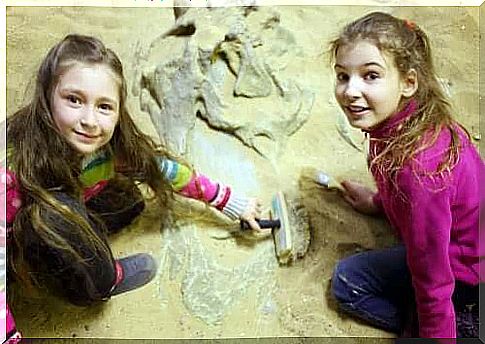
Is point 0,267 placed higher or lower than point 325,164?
lower

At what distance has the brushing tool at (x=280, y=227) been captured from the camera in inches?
40.3

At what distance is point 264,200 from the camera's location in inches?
40.8

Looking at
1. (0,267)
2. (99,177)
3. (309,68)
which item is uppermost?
(309,68)

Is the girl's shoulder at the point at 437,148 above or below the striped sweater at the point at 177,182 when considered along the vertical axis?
above

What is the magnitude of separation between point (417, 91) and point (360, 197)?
5.4 inches

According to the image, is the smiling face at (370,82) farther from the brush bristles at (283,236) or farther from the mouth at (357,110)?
the brush bristles at (283,236)

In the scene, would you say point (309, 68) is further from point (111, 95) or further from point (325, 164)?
point (111, 95)

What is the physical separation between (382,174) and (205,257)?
0.73ft

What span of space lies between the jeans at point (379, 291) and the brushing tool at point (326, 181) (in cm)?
9

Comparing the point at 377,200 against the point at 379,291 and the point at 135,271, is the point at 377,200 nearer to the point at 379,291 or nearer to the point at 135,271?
the point at 379,291

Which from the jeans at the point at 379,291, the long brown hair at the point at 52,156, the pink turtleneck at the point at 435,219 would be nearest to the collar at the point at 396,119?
the pink turtleneck at the point at 435,219

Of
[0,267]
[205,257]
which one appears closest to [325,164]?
[205,257]

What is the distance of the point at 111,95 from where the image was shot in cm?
99

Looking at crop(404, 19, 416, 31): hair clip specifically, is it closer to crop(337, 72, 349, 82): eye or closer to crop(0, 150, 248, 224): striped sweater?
crop(337, 72, 349, 82): eye
